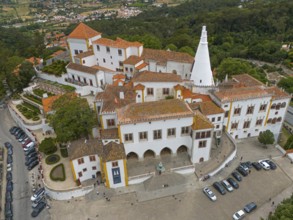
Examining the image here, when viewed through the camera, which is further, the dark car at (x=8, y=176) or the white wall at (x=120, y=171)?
the dark car at (x=8, y=176)

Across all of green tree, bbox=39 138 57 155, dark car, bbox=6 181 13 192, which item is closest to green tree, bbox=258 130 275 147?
green tree, bbox=39 138 57 155

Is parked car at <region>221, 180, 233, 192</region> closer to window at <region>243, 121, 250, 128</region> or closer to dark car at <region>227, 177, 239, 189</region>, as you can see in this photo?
dark car at <region>227, 177, 239, 189</region>

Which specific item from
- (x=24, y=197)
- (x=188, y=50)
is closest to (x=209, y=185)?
(x=24, y=197)

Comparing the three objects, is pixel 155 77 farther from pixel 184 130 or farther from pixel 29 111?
pixel 29 111

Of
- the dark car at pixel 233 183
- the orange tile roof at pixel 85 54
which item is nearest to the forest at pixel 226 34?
the orange tile roof at pixel 85 54

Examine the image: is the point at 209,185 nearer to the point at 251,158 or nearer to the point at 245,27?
the point at 251,158

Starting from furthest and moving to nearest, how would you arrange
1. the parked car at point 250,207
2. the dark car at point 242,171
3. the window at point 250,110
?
the window at point 250,110 < the dark car at point 242,171 < the parked car at point 250,207

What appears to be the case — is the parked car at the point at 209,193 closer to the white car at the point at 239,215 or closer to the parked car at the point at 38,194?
the white car at the point at 239,215
